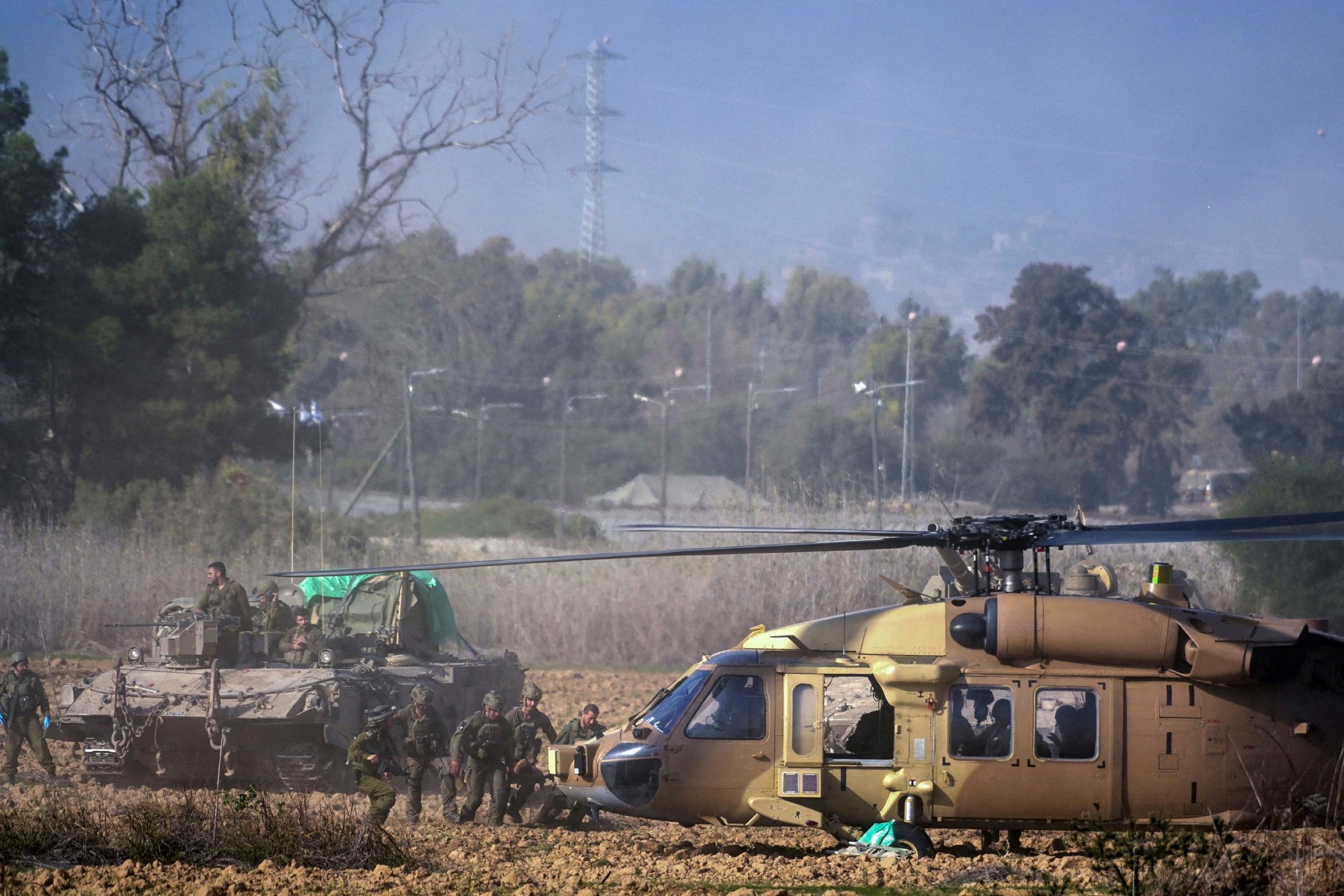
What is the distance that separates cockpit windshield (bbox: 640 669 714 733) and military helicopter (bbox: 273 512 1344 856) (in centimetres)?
52

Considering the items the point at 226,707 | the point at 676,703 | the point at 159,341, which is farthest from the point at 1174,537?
the point at 159,341

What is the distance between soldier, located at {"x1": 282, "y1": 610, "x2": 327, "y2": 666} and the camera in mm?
14427

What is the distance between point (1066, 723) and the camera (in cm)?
923

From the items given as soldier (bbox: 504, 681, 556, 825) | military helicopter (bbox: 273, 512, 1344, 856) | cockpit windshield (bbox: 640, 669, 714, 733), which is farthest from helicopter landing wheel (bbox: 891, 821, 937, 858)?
soldier (bbox: 504, 681, 556, 825)

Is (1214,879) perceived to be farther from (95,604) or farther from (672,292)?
(672,292)

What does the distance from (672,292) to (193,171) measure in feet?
165

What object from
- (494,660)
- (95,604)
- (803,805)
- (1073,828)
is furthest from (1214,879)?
(95,604)

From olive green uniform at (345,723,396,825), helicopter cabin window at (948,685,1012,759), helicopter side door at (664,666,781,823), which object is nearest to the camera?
helicopter cabin window at (948,685,1012,759)

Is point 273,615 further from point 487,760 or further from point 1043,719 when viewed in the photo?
point 1043,719

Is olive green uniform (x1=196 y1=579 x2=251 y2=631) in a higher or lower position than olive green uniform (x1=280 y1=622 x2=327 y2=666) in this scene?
higher

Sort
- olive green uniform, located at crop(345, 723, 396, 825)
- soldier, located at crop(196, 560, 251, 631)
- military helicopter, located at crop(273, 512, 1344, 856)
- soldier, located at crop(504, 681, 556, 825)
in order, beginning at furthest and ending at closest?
soldier, located at crop(196, 560, 251, 631), soldier, located at crop(504, 681, 556, 825), olive green uniform, located at crop(345, 723, 396, 825), military helicopter, located at crop(273, 512, 1344, 856)

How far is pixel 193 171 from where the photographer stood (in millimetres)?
36594

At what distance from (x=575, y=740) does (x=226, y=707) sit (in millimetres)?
3323

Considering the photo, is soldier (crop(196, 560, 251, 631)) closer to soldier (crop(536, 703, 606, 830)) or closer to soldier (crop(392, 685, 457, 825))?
soldier (crop(392, 685, 457, 825))
